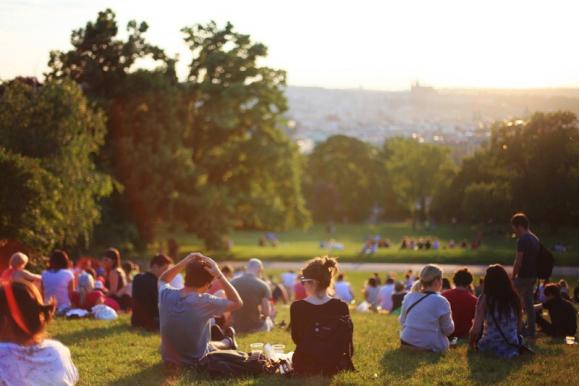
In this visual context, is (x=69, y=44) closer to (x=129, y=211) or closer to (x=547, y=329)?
(x=129, y=211)

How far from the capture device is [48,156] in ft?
79.7

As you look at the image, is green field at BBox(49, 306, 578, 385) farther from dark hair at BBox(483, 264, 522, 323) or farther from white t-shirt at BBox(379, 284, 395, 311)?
white t-shirt at BBox(379, 284, 395, 311)

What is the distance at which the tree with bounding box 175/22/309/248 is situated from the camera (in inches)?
1491

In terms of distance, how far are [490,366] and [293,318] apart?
261 centimetres

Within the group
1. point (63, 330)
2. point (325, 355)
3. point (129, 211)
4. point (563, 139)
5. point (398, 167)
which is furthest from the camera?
point (398, 167)

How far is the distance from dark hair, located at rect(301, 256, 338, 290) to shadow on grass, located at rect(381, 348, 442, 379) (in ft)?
4.76

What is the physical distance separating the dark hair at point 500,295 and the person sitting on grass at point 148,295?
4713mm

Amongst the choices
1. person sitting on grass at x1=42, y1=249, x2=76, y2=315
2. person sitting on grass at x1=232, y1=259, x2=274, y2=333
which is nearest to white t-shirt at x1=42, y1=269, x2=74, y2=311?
person sitting on grass at x1=42, y1=249, x2=76, y2=315

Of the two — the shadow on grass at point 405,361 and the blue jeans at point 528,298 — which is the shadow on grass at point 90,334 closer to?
the shadow on grass at point 405,361

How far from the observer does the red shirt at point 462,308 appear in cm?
1155

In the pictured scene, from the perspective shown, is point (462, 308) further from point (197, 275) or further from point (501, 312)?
point (197, 275)

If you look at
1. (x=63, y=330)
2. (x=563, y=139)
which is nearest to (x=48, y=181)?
(x=63, y=330)

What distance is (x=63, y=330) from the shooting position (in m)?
12.2

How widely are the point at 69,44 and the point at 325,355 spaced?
2834cm
